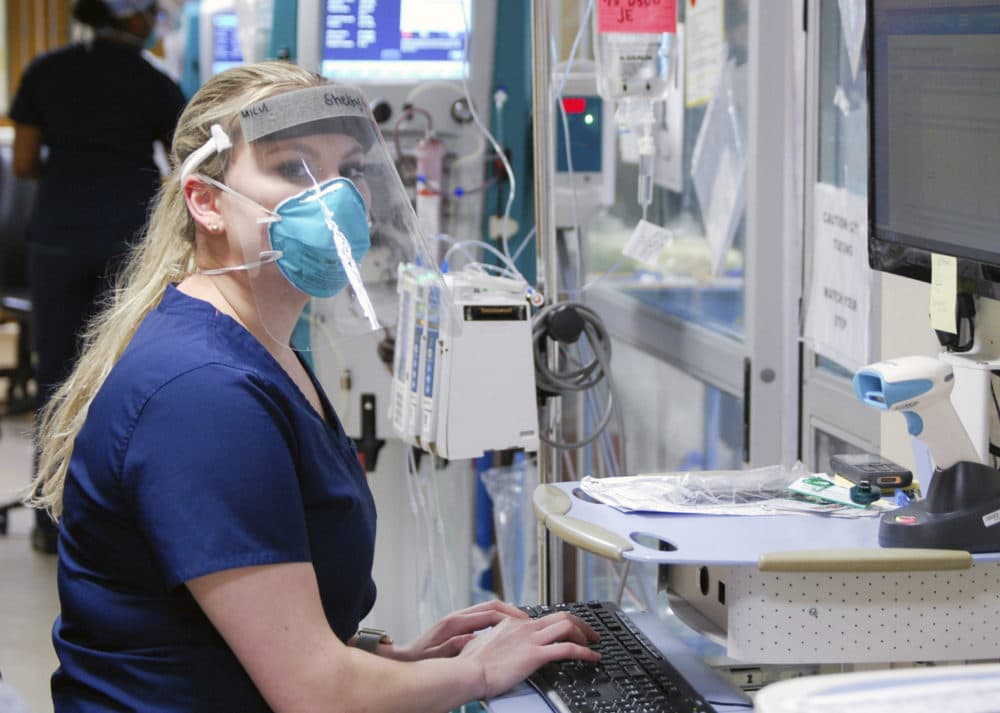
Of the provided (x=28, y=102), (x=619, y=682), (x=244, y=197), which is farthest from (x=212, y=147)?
(x=28, y=102)

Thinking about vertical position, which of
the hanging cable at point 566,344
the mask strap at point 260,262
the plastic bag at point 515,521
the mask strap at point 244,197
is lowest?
the plastic bag at point 515,521

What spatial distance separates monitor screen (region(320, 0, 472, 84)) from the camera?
124 inches

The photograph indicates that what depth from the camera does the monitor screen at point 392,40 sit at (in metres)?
3.15

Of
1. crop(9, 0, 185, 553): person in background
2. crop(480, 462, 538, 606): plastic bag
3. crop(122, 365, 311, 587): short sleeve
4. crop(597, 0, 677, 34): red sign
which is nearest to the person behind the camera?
crop(122, 365, 311, 587): short sleeve

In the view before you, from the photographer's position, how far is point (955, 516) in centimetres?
141

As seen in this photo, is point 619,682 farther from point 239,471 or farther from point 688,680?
point 239,471

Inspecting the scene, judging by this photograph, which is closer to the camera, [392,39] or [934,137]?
[934,137]

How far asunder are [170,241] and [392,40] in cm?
161

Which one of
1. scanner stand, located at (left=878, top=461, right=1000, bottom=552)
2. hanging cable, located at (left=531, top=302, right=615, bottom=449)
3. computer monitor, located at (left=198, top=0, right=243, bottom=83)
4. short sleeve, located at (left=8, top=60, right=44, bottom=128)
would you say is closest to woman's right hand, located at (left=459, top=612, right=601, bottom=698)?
scanner stand, located at (left=878, top=461, right=1000, bottom=552)

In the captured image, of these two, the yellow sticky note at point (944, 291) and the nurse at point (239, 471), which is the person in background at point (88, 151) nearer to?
the nurse at point (239, 471)

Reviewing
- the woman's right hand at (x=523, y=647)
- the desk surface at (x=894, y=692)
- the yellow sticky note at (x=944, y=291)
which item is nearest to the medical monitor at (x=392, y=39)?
the yellow sticky note at (x=944, y=291)

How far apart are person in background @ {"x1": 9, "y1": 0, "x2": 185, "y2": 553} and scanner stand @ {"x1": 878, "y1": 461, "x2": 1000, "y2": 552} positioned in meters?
2.97

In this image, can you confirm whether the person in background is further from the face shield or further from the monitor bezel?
the face shield

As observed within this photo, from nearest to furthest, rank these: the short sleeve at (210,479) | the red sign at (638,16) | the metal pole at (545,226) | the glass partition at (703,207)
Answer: the short sleeve at (210,479) < the metal pole at (545,226) < the red sign at (638,16) < the glass partition at (703,207)
